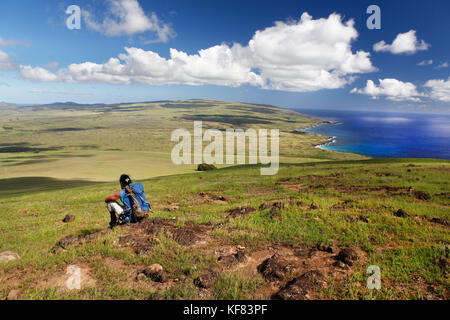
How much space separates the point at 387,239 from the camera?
9.09 metres

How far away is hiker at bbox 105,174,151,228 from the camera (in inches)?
435

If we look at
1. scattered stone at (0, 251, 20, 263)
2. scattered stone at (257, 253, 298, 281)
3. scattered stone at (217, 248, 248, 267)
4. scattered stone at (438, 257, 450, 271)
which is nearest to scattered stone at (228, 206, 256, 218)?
scattered stone at (217, 248, 248, 267)

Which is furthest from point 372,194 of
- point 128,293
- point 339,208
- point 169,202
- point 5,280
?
point 5,280

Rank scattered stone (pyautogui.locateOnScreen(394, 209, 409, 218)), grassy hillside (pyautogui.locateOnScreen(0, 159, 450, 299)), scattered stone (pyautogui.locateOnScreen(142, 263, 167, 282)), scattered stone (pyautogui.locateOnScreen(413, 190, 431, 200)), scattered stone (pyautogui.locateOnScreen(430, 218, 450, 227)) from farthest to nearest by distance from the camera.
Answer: scattered stone (pyautogui.locateOnScreen(413, 190, 431, 200)) < scattered stone (pyautogui.locateOnScreen(394, 209, 409, 218)) < scattered stone (pyautogui.locateOnScreen(430, 218, 450, 227)) < scattered stone (pyautogui.locateOnScreen(142, 263, 167, 282)) < grassy hillside (pyautogui.locateOnScreen(0, 159, 450, 299))

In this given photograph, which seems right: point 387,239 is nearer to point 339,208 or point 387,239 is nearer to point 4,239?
point 339,208

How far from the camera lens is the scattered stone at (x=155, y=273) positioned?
7129 mm

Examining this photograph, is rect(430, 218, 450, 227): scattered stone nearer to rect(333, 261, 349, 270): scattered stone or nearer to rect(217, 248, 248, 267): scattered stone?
rect(333, 261, 349, 270): scattered stone

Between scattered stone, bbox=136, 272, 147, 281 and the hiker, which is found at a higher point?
the hiker

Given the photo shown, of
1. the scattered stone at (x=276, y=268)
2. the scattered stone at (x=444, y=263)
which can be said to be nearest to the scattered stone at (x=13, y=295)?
the scattered stone at (x=276, y=268)

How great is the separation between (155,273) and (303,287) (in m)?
4.36

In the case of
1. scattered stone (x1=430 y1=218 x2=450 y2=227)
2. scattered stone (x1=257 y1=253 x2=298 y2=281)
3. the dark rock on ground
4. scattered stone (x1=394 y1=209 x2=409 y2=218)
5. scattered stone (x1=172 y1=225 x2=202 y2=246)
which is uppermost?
scattered stone (x1=394 y1=209 x2=409 y2=218)

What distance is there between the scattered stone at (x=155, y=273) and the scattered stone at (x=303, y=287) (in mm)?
3276

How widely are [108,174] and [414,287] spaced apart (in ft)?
220

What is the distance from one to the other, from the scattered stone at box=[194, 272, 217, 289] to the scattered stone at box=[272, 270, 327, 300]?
174 centimetres
